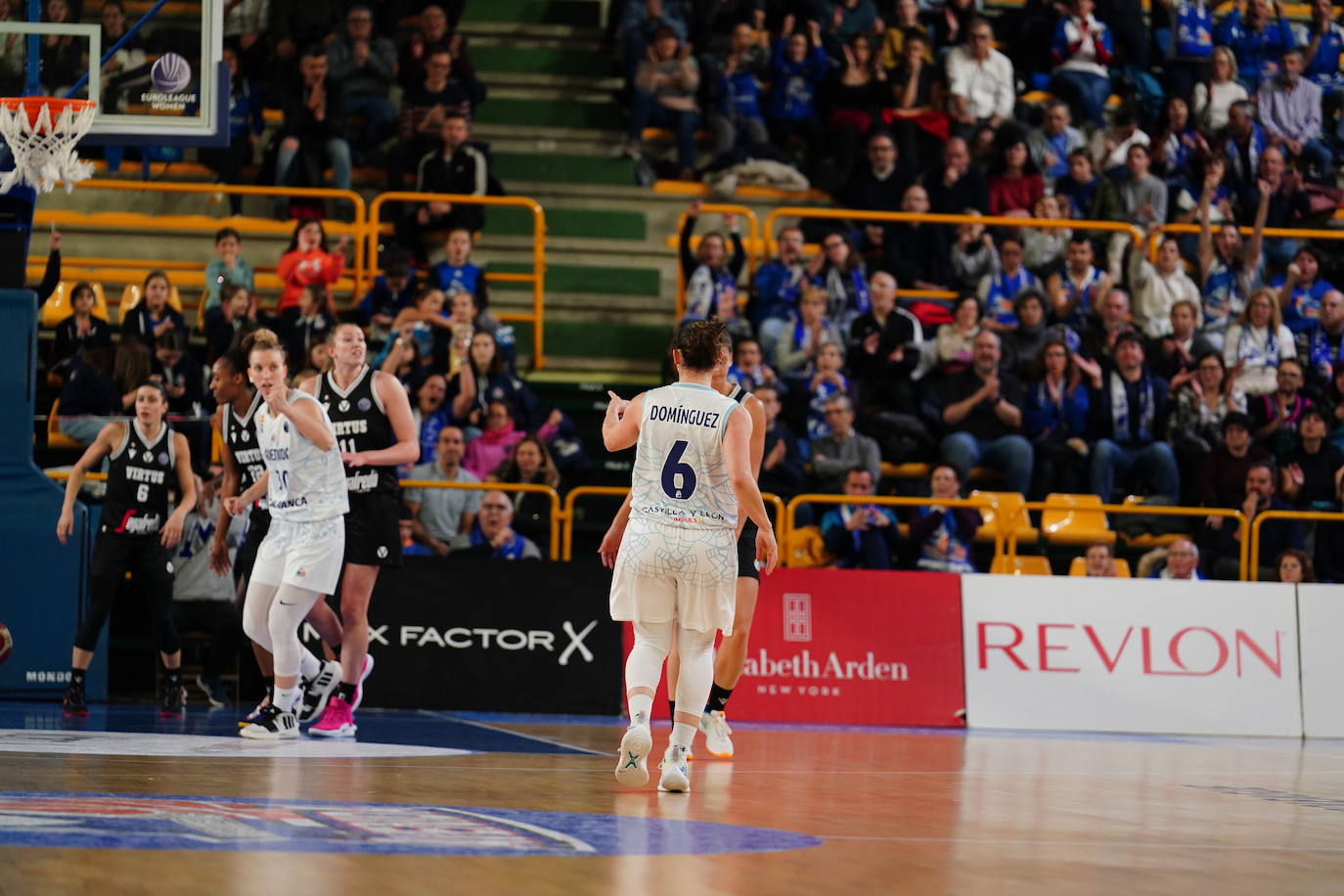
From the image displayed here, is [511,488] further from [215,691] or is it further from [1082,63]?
[1082,63]

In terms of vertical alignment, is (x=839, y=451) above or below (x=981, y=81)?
below

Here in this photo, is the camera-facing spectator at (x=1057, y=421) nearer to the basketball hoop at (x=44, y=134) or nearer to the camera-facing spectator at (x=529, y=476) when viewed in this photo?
the camera-facing spectator at (x=529, y=476)

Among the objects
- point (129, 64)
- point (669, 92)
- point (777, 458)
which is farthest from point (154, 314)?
point (669, 92)

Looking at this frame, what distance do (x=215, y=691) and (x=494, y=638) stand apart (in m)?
2.04

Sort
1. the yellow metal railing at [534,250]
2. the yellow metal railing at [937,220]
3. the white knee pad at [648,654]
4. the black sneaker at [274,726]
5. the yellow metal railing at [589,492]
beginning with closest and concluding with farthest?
the white knee pad at [648,654]
the black sneaker at [274,726]
the yellow metal railing at [589,492]
the yellow metal railing at [534,250]
the yellow metal railing at [937,220]

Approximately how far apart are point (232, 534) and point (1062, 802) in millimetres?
7260

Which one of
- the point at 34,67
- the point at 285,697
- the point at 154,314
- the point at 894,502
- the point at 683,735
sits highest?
the point at 34,67

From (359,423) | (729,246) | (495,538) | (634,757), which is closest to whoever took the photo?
(634,757)

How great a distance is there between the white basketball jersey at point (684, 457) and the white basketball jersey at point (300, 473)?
2.74 meters

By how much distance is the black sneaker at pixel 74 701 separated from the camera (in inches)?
444

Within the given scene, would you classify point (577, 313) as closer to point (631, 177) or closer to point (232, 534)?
point (631, 177)

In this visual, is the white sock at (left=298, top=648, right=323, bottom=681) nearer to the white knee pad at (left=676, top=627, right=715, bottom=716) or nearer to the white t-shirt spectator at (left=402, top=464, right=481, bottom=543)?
the white knee pad at (left=676, top=627, right=715, bottom=716)

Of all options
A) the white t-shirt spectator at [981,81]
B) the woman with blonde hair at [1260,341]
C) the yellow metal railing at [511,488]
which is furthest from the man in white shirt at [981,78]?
the yellow metal railing at [511,488]

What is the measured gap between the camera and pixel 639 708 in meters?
7.41
